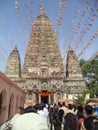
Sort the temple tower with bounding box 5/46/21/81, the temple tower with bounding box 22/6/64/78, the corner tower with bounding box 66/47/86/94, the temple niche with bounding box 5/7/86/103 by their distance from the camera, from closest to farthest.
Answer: the temple niche with bounding box 5/7/86/103
the corner tower with bounding box 66/47/86/94
the temple tower with bounding box 22/6/64/78
the temple tower with bounding box 5/46/21/81

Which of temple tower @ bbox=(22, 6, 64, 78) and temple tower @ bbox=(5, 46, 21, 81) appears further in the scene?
temple tower @ bbox=(5, 46, 21, 81)

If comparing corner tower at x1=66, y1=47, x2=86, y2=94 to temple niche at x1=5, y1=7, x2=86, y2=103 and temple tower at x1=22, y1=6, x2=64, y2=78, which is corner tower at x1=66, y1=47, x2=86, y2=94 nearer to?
temple niche at x1=5, y1=7, x2=86, y2=103

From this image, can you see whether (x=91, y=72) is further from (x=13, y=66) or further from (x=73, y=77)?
(x=13, y=66)

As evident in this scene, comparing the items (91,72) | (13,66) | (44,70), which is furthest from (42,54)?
(91,72)

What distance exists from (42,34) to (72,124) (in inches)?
1715

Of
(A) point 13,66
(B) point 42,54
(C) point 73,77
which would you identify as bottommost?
(C) point 73,77

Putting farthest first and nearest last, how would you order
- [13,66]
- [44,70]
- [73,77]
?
[13,66], [73,77], [44,70]

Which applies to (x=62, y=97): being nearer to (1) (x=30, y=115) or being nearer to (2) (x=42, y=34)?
(2) (x=42, y=34)

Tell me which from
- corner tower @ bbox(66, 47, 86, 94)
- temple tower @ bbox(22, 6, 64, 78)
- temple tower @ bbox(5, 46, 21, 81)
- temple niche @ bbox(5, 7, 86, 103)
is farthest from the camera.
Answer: temple tower @ bbox(5, 46, 21, 81)

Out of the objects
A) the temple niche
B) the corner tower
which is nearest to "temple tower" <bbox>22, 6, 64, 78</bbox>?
the temple niche

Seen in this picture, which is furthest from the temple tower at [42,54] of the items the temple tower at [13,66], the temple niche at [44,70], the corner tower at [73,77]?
the temple tower at [13,66]

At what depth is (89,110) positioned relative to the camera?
471cm

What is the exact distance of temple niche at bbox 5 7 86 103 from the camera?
144ft

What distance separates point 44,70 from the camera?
4669 centimetres
